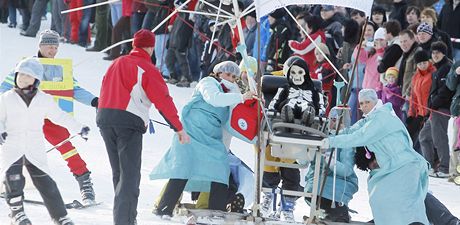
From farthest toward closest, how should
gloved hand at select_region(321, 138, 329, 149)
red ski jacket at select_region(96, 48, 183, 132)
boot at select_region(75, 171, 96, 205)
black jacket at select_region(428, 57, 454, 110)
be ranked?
1. black jacket at select_region(428, 57, 454, 110)
2. boot at select_region(75, 171, 96, 205)
3. gloved hand at select_region(321, 138, 329, 149)
4. red ski jacket at select_region(96, 48, 183, 132)

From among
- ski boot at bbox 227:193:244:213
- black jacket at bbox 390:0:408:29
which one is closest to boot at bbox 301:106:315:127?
ski boot at bbox 227:193:244:213

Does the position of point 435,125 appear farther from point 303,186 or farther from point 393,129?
point 393,129

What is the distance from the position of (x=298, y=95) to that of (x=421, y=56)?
4.09m

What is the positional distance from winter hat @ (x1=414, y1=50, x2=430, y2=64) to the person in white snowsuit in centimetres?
581

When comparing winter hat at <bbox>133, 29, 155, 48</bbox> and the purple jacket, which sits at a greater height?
winter hat at <bbox>133, 29, 155, 48</bbox>

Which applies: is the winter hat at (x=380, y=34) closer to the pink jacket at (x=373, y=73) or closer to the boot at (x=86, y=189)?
the pink jacket at (x=373, y=73)

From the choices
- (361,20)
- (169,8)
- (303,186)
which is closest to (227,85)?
(303,186)

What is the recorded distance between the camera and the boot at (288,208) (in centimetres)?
1041

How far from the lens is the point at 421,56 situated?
548 inches

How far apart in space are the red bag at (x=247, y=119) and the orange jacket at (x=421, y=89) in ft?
14.6

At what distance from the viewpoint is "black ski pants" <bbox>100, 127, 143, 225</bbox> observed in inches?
366

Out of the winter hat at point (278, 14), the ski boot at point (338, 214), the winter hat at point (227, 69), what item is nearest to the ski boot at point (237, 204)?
the ski boot at point (338, 214)

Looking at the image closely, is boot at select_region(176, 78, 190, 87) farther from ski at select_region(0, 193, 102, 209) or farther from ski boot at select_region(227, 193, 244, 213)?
ski boot at select_region(227, 193, 244, 213)

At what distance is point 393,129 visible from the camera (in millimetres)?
9750
